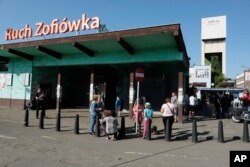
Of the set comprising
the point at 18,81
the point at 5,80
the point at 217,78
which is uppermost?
the point at 217,78

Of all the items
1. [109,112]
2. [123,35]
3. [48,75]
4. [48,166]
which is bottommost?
[48,166]

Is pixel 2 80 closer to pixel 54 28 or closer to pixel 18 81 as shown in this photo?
pixel 18 81

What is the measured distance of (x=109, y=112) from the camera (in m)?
12.8

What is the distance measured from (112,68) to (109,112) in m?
15.7

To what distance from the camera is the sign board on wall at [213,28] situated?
75.3 m

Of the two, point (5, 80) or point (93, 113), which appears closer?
point (93, 113)

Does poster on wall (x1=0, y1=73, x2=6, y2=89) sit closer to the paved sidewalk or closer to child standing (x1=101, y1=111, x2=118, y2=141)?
the paved sidewalk

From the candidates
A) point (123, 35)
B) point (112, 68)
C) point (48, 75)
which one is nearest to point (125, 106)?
point (112, 68)

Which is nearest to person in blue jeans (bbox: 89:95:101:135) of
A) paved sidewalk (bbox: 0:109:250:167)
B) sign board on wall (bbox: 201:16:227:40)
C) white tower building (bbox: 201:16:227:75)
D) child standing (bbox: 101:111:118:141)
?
paved sidewalk (bbox: 0:109:250:167)

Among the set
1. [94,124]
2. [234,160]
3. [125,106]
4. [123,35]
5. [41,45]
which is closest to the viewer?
[234,160]

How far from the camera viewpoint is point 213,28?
7719cm

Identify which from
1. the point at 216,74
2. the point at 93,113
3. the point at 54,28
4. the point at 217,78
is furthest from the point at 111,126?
the point at 216,74

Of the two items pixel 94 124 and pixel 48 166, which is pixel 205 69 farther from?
pixel 48 166

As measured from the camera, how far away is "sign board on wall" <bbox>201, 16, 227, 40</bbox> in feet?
247
